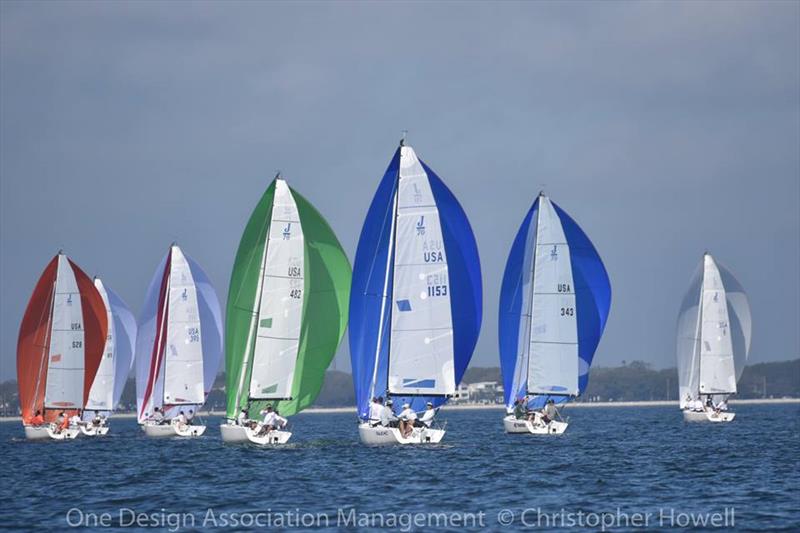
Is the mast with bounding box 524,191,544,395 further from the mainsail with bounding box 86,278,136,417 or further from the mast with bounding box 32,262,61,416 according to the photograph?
the mainsail with bounding box 86,278,136,417

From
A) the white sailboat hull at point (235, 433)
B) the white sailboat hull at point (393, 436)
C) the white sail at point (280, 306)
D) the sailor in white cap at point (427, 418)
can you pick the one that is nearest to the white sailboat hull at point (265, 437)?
the white sailboat hull at point (235, 433)

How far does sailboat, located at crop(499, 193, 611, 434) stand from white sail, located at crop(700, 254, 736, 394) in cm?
1846

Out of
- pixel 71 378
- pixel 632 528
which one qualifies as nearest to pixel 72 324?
pixel 71 378

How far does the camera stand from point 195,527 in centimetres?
2311

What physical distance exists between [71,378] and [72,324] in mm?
2301

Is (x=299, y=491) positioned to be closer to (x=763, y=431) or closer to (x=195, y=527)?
(x=195, y=527)

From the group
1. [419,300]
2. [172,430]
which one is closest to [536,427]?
[419,300]

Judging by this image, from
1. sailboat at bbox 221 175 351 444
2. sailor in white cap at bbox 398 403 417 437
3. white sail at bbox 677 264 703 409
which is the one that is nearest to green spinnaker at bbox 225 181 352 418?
sailboat at bbox 221 175 351 444

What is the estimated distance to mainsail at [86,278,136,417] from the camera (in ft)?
203

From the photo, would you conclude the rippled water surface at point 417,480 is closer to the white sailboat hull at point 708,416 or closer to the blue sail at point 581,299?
the blue sail at point 581,299

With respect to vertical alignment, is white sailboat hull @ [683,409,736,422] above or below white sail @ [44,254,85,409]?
below

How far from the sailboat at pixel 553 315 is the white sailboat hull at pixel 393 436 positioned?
466 inches

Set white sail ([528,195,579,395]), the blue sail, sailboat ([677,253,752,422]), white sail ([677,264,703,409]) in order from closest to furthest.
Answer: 1. white sail ([528,195,579,395])
2. the blue sail
3. sailboat ([677,253,752,422])
4. white sail ([677,264,703,409])

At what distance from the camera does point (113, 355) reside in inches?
2486
